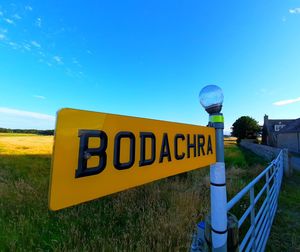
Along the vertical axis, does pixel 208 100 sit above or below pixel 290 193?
above

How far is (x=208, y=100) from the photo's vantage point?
46.4 inches

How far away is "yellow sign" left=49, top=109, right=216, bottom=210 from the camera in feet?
1.89

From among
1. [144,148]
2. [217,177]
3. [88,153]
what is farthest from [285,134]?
[88,153]

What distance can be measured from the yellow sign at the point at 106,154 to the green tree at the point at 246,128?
51733mm

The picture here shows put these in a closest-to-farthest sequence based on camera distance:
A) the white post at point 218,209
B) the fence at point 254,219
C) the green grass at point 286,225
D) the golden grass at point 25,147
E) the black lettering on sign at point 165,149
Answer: the black lettering on sign at point 165,149 < the white post at point 218,209 < the fence at point 254,219 < the green grass at point 286,225 < the golden grass at point 25,147

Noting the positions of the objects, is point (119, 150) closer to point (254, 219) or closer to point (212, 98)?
point (212, 98)

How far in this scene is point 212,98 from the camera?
117 centimetres

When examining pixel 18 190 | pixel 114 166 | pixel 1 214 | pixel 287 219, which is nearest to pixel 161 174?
pixel 114 166

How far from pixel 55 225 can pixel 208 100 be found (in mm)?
3360

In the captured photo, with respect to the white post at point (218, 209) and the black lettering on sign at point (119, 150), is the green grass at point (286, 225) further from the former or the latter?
the black lettering on sign at point (119, 150)

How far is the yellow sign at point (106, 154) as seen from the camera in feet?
1.89

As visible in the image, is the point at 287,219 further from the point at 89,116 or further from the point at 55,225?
the point at 89,116

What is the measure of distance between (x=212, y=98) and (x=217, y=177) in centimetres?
47

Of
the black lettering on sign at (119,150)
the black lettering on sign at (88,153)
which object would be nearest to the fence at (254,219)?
the black lettering on sign at (119,150)
